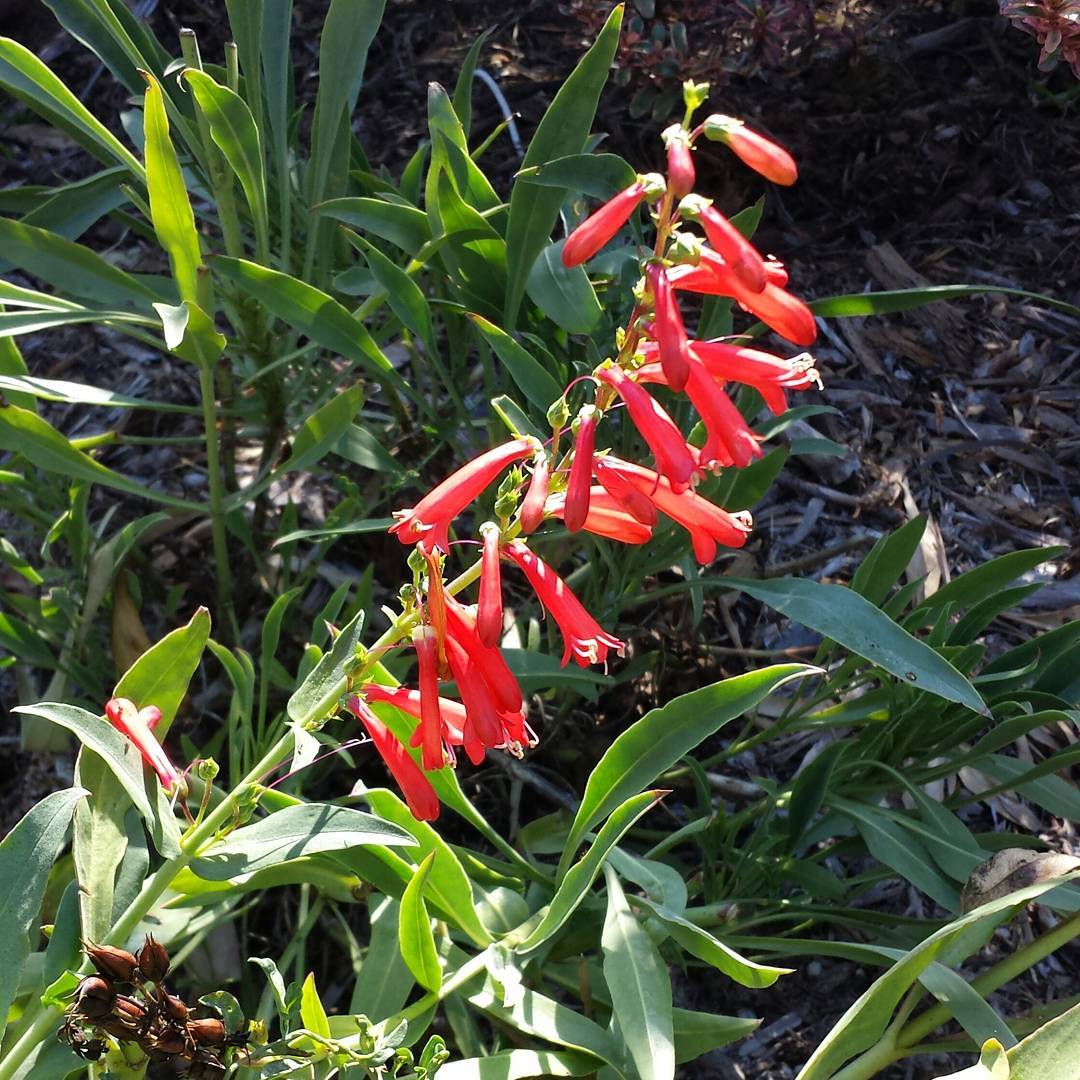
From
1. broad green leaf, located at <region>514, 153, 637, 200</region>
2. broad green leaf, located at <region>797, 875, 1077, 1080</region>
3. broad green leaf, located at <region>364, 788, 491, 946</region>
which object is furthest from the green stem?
broad green leaf, located at <region>797, 875, 1077, 1080</region>

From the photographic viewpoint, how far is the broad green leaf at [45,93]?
189 cm

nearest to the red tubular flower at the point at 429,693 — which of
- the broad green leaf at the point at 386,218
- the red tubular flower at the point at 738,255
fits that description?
the red tubular flower at the point at 738,255

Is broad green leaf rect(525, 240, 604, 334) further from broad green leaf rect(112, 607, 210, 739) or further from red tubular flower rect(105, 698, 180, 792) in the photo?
red tubular flower rect(105, 698, 180, 792)

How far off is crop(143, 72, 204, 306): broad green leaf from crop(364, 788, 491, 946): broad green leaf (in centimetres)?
90

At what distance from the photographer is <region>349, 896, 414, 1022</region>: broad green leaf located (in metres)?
1.75

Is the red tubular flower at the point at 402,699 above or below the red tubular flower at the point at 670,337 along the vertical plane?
below

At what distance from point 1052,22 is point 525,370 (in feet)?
4.93

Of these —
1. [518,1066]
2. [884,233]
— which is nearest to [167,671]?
[518,1066]

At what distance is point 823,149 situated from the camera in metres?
3.34

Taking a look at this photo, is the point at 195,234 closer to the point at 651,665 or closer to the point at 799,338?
the point at 799,338

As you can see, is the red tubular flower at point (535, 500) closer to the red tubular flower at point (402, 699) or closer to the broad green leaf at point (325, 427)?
the red tubular flower at point (402, 699)

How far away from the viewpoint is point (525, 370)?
1.95 metres

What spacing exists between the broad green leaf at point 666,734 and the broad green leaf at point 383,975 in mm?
404

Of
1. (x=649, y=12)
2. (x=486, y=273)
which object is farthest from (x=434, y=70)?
(x=486, y=273)
